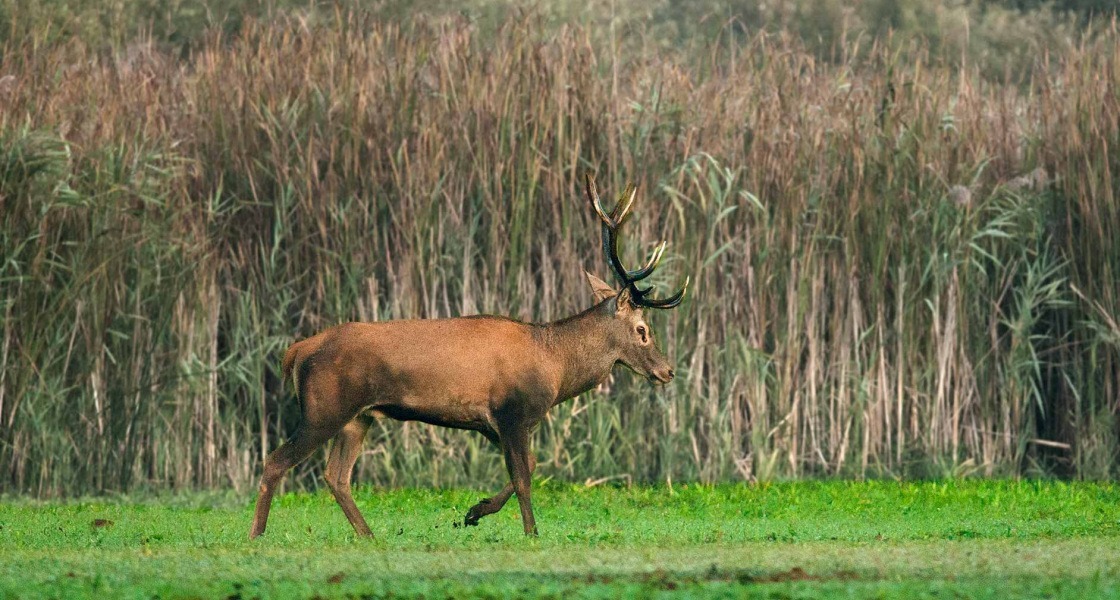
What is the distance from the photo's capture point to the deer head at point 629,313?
1222 cm

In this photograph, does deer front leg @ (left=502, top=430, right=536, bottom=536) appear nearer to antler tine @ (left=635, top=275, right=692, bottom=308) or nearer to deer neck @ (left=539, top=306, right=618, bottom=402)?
deer neck @ (left=539, top=306, right=618, bottom=402)

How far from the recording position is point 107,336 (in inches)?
571

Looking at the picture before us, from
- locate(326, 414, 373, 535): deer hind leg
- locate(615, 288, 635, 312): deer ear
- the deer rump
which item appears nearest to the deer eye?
locate(615, 288, 635, 312): deer ear

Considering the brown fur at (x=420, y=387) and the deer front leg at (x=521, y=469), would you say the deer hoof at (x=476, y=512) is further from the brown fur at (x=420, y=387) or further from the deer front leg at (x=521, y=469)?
the deer front leg at (x=521, y=469)

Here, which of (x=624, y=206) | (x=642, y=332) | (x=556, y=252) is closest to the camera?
(x=642, y=332)

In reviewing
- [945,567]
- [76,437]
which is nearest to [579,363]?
[945,567]

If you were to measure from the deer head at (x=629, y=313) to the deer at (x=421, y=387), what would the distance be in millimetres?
562

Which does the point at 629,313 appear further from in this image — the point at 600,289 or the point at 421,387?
the point at 421,387

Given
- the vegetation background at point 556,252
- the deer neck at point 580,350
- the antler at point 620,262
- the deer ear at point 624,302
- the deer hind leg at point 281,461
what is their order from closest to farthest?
the deer hind leg at point 281,461 → the deer neck at point 580,350 → the antler at point 620,262 → the deer ear at point 624,302 → the vegetation background at point 556,252

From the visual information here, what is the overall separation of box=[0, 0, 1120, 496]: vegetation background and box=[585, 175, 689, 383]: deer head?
2296mm

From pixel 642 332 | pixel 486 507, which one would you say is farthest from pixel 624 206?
pixel 486 507

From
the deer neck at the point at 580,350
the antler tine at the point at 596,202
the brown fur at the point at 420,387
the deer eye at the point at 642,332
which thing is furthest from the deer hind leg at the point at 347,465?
the antler tine at the point at 596,202

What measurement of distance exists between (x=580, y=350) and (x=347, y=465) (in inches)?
65.6

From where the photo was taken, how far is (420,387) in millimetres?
11289
